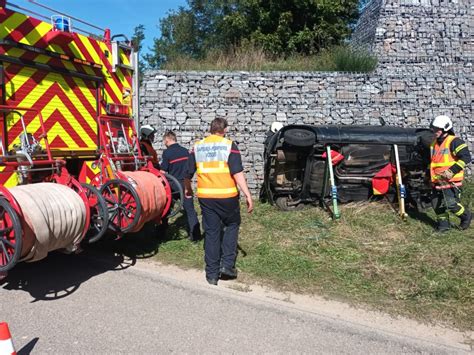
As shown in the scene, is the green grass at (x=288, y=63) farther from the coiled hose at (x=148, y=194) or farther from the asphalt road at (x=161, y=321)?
the asphalt road at (x=161, y=321)

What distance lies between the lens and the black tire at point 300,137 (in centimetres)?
752

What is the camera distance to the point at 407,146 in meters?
7.72

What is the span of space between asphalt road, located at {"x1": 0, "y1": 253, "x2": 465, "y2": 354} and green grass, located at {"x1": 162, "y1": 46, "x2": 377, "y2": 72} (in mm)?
7857

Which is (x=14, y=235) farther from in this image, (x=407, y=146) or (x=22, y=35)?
(x=407, y=146)

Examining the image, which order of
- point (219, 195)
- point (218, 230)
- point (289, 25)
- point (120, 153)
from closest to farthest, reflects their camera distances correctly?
point (219, 195) → point (218, 230) → point (120, 153) → point (289, 25)

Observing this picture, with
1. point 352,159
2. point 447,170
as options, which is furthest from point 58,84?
point 447,170

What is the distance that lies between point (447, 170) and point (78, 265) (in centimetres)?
534

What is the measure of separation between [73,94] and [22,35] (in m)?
0.95

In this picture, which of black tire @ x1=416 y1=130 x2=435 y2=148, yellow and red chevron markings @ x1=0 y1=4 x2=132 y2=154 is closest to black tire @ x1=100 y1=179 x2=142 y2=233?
yellow and red chevron markings @ x1=0 y1=4 x2=132 y2=154

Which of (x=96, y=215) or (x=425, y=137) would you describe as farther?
(x=425, y=137)

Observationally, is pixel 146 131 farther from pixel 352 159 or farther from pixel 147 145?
pixel 352 159

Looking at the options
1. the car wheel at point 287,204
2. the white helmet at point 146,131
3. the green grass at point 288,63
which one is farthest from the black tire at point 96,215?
Result: the green grass at point 288,63

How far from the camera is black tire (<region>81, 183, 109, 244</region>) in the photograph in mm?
4582

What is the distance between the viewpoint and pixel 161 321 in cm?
388
